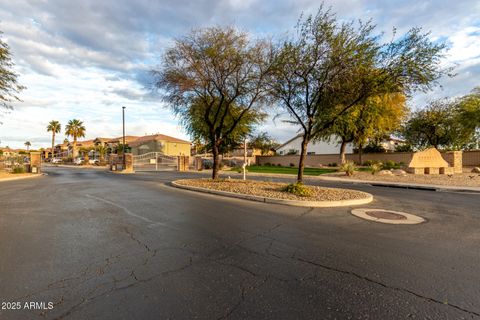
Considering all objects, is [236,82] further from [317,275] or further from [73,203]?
[317,275]

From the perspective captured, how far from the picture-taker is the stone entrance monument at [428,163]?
76.5 feet

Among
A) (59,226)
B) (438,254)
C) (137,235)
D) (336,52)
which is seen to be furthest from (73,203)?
(336,52)

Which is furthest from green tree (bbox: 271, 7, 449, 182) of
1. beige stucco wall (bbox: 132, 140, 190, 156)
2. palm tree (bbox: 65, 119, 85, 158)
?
palm tree (bbox: 65, 119, 85, 158)

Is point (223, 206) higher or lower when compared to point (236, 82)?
lower

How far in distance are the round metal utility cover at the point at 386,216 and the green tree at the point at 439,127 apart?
34.7 meters

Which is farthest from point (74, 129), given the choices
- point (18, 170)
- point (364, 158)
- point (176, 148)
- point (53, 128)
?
point (364, 158)

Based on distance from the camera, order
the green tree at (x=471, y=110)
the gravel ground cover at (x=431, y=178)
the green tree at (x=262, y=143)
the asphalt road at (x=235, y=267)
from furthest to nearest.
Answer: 1. the green tree at (x=262, y=143)
2. the green tree at (x=471, y=110)
3. the gravel ground cover at (x=431, y=178)
4. the asphalt road at (x=235, y=267)

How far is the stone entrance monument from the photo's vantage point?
76.5ft

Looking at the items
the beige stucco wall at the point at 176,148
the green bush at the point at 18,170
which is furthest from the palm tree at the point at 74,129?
the green bush at the point at 18,170

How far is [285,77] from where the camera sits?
41.4ft

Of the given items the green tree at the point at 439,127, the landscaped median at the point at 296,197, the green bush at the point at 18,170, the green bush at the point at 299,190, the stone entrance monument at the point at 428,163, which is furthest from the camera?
the green tree at the point at 439,127

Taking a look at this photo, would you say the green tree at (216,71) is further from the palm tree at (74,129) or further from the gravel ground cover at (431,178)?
the palm tree at (74,129)

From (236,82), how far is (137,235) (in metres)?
11.2

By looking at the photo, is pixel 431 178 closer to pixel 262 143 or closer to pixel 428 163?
pixel 428 163
